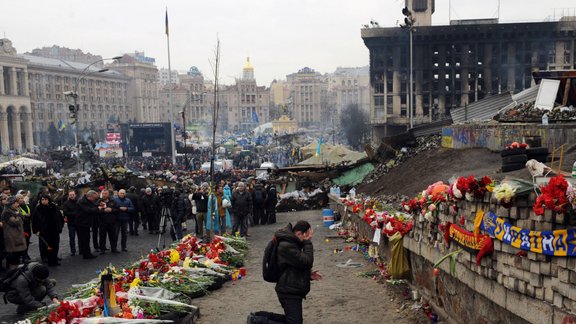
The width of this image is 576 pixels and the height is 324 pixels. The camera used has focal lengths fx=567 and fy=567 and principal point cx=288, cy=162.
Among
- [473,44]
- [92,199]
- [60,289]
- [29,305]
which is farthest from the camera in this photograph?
[473,44]

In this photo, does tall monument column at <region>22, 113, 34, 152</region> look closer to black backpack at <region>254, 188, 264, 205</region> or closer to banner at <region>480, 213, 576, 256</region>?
black backpack at <region>254, 188, 264, 205</region>

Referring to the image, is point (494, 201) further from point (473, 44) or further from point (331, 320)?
point (473, 44)

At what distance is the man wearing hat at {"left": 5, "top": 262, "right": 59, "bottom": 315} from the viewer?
9.04 metres

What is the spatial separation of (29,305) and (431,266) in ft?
21.6

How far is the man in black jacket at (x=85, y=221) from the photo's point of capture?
1495cm

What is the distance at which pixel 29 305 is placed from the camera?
9078 mm

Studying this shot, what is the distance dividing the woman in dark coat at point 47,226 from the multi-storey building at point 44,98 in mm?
77643

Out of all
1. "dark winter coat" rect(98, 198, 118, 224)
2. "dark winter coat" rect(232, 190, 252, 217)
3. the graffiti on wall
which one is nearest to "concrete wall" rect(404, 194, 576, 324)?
"dark winter coat" rect(232, 190, 252, 217)

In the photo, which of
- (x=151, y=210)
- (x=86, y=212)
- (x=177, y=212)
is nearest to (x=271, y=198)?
(x=151, y=210)

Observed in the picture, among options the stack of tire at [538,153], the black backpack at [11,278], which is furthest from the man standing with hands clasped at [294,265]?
the stack of tire at [538,153]

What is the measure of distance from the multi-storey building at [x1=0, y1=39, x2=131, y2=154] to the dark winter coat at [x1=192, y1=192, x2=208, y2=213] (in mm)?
76211

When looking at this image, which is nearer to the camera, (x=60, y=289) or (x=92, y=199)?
(x=60, y=289)

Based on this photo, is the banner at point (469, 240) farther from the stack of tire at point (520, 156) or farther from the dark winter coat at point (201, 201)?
the dark winter coat at point (201, 201)

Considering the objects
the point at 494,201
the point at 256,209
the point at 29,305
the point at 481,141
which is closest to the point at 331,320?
the point at 494,201
